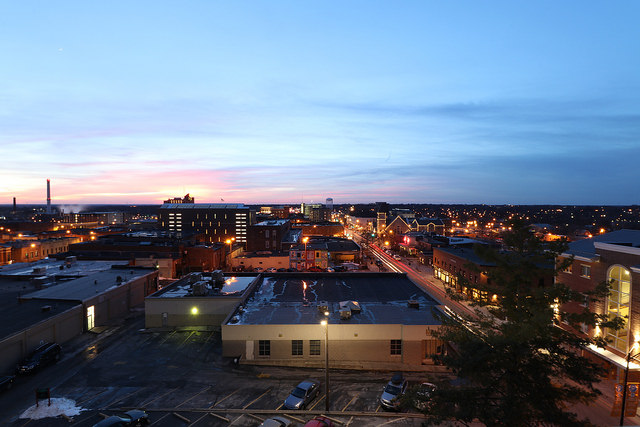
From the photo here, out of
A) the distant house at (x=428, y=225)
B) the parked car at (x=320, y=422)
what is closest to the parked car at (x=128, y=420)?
the parked car at (x=320, y=422)

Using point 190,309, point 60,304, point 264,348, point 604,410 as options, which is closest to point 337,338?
point 264,348

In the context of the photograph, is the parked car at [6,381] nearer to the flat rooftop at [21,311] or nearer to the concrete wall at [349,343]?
the flat rooftop at [21,311]

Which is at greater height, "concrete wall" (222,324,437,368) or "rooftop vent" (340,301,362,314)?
"rooftop vent" (340,301,362,314)

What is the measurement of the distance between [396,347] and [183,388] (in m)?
15.5

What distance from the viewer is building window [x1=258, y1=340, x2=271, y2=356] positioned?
26234 millimetres

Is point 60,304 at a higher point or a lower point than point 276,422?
higher

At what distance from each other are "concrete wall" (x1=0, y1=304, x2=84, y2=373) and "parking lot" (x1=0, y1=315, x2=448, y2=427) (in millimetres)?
1382

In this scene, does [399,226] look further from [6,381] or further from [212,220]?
[6,381]

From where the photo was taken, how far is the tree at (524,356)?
1193 centimetres

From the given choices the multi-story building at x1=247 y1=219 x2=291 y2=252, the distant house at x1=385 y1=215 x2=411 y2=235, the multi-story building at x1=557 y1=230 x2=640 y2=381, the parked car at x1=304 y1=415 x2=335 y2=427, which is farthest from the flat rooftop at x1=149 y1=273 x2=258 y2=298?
the distant house at x1=385 y1=215 x2=411 y2=235

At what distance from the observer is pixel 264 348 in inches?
1035

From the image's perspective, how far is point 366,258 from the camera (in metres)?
87.3

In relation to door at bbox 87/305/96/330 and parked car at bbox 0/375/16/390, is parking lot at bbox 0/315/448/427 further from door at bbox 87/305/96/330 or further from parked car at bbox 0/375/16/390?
door at bbox 87/305/96/330

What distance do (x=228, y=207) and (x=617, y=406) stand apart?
13542 cm
